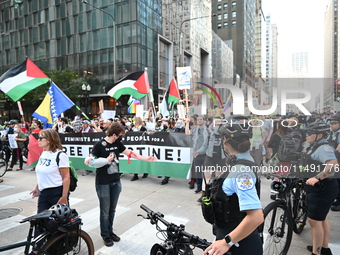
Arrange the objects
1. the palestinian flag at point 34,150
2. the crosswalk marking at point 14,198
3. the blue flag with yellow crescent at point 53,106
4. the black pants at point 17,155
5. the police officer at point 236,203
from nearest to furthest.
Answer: the police officer at point 236,203 < the crosswalk marking at point 14,198 < the blue flag with yellow crescent at point 53,106 < the palestinian flag at point 34,150 < the black pants at point 17,155

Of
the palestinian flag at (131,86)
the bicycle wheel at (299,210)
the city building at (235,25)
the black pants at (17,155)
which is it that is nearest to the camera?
the bicycle wheel at (299,210)

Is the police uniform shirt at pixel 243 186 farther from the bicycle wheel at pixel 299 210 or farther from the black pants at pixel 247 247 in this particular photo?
the bicycle wheel at pixel 299 210

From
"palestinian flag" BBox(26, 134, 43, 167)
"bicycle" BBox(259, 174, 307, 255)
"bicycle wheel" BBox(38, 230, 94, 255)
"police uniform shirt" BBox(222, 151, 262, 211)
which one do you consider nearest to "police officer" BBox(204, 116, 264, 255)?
"police uniform shirt" BBox(222, 151, 262, 211)

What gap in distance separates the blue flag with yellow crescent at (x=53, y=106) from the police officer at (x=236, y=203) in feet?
22.7

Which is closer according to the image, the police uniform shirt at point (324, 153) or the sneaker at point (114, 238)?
the police uniform shirt at point (324, 153)

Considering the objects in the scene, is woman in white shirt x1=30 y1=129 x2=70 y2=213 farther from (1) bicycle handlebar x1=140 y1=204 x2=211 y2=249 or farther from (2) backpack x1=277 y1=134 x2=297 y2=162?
(2) backpack x1=277 y1=134 x2=297 y2=162

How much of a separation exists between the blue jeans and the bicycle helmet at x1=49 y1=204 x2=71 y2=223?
1.07 m

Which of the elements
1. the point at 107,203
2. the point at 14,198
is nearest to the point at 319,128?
the point at 107,203

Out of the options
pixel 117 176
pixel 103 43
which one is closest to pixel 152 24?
pixel 103 43

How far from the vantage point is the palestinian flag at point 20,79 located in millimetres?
7938

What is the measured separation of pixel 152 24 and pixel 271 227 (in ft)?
118

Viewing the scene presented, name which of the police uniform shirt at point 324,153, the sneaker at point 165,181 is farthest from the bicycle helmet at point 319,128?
the sneaker at point 165,181

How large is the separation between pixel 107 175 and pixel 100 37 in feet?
113

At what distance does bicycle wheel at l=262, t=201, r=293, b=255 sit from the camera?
3.36m
